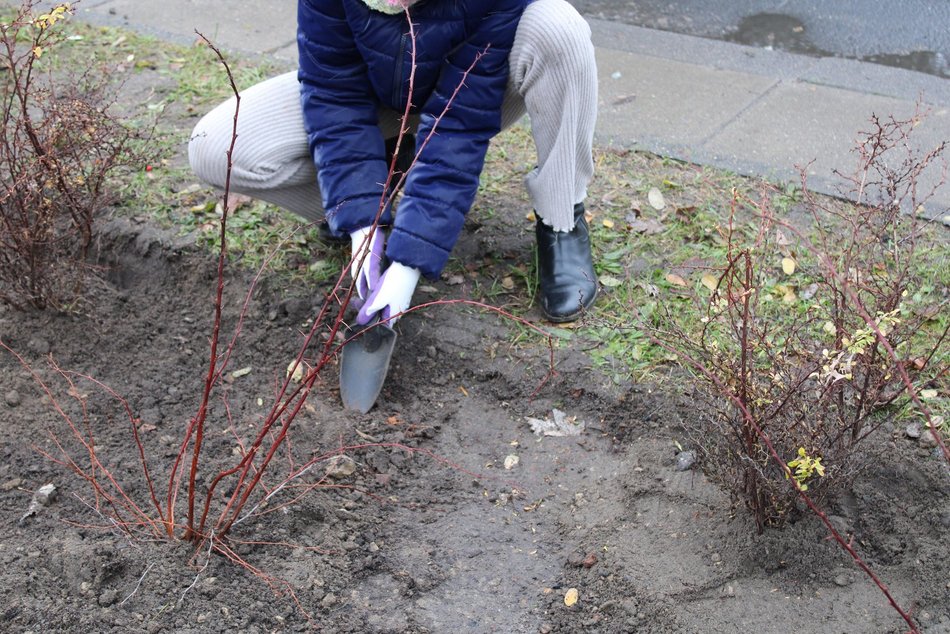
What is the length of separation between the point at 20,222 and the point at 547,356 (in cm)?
147

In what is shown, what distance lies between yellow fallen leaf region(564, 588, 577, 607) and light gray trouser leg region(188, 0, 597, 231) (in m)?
1.13

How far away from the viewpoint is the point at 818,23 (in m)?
5.19

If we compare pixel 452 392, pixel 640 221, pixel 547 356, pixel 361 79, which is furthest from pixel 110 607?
pixel 640 221

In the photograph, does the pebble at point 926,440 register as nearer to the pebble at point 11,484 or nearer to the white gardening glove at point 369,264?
the white gardening glove at point 369,264

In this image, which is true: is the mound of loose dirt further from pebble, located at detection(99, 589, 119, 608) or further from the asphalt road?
the asphalt road

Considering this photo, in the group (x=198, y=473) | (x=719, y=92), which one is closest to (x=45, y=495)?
(x=198, y=473)

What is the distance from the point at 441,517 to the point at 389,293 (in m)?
0.62

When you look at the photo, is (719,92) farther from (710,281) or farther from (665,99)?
(710,281)

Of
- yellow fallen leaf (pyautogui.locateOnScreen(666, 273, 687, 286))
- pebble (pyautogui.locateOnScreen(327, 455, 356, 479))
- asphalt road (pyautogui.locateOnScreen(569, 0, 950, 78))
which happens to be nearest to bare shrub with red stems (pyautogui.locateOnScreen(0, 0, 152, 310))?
pebble (pyautogui.locateOnScreen(327, 455, 356, 479))

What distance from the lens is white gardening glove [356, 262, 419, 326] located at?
99.6 inches

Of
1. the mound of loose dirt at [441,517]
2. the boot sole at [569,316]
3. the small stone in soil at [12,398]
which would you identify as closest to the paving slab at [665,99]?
the boot sole at [569,316]

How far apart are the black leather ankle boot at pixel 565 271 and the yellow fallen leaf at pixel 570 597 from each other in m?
0.91

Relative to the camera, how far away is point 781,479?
1985 mm

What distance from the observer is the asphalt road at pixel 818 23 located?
4.84 metres
